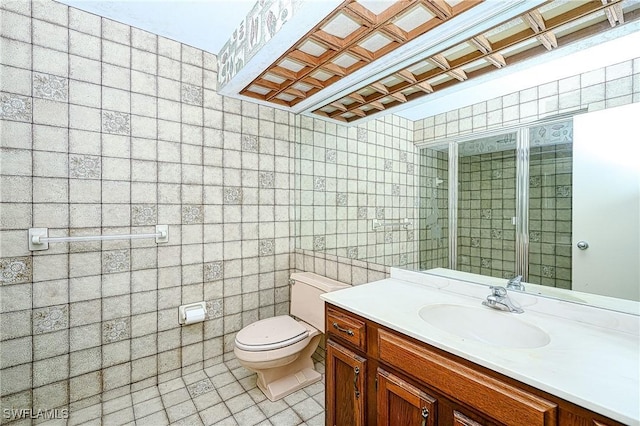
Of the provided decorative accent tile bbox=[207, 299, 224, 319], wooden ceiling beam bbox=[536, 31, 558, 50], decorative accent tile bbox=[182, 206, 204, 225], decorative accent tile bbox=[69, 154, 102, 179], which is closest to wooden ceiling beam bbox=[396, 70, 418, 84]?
wooden ceiling beam bbox=[536, 31, 558, 50]

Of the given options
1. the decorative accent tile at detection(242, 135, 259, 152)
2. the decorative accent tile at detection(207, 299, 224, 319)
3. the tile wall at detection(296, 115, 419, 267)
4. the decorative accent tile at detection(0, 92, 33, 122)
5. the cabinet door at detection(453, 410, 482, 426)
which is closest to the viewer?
the cabinet door at detection(453, 410, 482, 426)

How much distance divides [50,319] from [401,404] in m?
1.90

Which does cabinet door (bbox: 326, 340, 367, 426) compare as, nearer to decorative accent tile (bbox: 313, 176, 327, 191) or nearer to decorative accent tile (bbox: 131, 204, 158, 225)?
decorative accent tile (bbox: 313, 176, 327, 191)

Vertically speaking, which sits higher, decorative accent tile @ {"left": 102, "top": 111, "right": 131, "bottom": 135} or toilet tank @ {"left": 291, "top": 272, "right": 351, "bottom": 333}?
decorative accent tile @ {"left": 102, "top": 111, "right": 131, "bottom": 135}

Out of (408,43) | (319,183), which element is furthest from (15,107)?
(408,43)

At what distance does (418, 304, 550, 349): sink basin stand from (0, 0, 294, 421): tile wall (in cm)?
149

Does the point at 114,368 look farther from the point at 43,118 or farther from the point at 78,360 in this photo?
the point at 43,118

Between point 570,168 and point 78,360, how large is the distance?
8.81ft

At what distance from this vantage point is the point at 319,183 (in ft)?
7.55

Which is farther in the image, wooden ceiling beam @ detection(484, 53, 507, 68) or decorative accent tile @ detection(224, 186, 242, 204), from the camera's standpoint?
decorative accent tile @ detection(224, 186, 242, 204)

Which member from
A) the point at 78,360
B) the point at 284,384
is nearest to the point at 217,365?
the point at 284,384

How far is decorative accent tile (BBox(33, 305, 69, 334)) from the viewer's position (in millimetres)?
1513

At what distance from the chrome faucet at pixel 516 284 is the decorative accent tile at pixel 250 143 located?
189 centimetres

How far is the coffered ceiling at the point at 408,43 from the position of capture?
1080 millimetres
